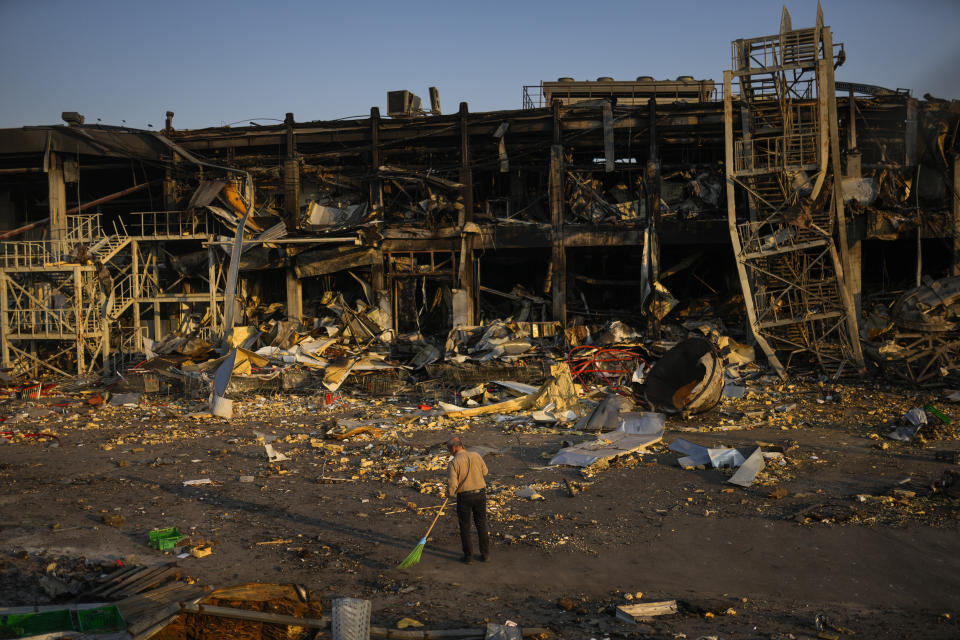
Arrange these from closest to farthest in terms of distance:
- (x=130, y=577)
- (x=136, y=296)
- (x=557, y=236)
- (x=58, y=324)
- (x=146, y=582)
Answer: (x=146, y=582)
(x=130, y=577)
(x=58, y=324)
(x=557, y=236)
(x=136, y=296)

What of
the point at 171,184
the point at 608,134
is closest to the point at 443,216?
the point at 608,134

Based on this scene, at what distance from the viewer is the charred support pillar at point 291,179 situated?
81.0 ft

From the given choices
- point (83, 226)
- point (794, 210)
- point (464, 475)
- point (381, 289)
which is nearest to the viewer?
point (464, 475)

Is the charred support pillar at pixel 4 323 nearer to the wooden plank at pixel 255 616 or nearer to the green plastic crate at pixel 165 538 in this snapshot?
the green plastic crate at pixel 165 538

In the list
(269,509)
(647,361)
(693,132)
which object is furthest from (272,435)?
(693,132)

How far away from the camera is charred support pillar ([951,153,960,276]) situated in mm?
20656

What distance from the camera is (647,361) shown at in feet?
59.6

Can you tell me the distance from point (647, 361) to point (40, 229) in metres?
22.0

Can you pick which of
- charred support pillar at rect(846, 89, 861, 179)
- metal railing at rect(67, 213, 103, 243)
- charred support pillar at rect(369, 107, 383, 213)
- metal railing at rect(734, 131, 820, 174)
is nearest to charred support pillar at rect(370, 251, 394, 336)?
→ charred support pillar at rect(369, 107, 383, 213)

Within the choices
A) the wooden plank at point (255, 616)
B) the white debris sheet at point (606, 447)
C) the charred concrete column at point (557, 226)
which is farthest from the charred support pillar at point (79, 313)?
the wooden plank at point (255, 616)

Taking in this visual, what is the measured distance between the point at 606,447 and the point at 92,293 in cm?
1707

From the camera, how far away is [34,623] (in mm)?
5715

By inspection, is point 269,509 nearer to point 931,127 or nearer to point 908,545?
point 908,545

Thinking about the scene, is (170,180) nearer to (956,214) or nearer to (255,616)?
(255,616)
